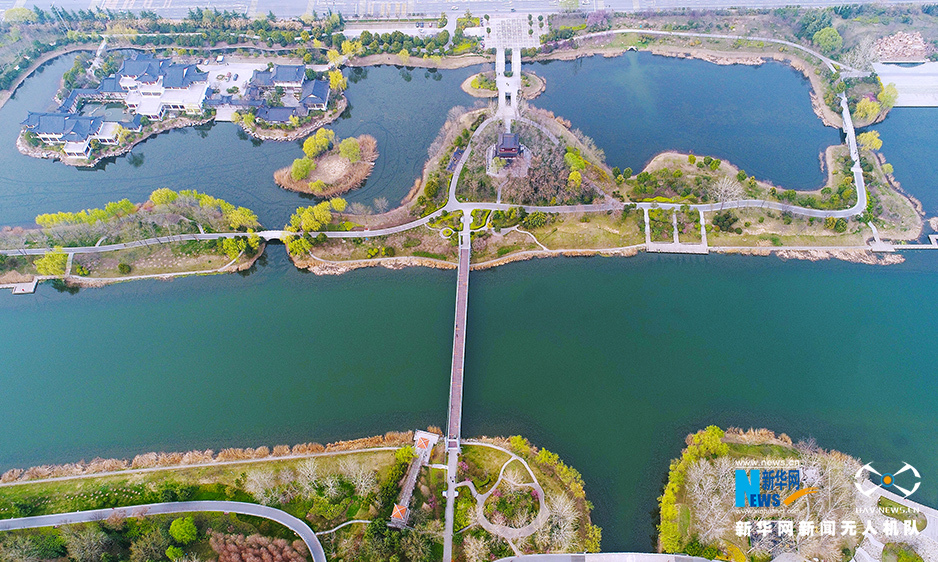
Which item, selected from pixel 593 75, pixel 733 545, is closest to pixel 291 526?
pixel 733 545

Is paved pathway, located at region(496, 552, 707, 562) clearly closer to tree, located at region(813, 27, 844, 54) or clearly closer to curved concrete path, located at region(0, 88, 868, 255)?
curved concrete path, located at region(0, 88, 868, 255)

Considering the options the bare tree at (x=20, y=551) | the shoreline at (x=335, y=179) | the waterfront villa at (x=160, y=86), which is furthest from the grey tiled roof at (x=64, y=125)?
the bare tree at (x=20, y=551)

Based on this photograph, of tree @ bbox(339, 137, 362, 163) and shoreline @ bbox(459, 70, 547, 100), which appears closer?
tree @ bbox(339, 137, 362, 163)

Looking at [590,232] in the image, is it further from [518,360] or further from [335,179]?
[335,179]

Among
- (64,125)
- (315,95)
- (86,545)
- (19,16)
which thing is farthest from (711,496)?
(19,16)

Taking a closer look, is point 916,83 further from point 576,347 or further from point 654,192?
point 576,347

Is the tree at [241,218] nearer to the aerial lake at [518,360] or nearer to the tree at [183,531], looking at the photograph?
the aerial lake at [518,360]

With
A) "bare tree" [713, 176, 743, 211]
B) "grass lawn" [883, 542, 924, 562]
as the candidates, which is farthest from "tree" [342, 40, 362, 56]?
"grass lawn" [883, 542, 924, 562]

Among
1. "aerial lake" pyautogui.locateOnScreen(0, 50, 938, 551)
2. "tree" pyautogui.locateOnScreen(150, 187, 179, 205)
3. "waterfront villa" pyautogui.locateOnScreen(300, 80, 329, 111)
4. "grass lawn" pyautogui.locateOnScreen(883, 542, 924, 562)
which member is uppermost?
"waterfront villa" pyautogui.locateOnScreen(300, 80, 329, 111)
